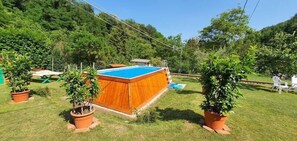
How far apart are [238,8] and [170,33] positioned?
18451mm

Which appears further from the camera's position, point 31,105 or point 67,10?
point 67,10

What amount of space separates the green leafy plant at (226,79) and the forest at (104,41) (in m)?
0.54

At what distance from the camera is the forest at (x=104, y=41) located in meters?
10.3

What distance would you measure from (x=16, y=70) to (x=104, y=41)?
18.0m

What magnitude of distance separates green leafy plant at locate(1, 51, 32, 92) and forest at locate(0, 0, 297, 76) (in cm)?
313

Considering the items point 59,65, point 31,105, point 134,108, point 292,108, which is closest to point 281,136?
point 292,108

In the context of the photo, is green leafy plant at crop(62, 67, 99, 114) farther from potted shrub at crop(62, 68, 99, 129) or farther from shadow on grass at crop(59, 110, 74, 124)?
shadow on grass at crop(59, 110, 74, 124)

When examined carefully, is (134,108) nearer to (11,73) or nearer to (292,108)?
(11,73)

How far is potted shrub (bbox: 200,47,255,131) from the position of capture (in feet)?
12.5

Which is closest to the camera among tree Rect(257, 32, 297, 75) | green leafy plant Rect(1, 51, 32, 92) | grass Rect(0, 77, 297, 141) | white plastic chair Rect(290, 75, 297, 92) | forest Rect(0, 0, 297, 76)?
grass Rect(0, 77, 297, 141)

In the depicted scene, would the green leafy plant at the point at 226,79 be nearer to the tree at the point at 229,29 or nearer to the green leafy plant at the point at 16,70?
the green leafy plant at the point at 16,70

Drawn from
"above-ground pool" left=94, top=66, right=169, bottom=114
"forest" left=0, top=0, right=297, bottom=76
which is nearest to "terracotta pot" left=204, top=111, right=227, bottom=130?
"forest" left=0, top=0, right=297, bottom=76

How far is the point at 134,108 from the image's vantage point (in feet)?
18.4

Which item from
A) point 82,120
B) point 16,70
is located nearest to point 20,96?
point 16,70
